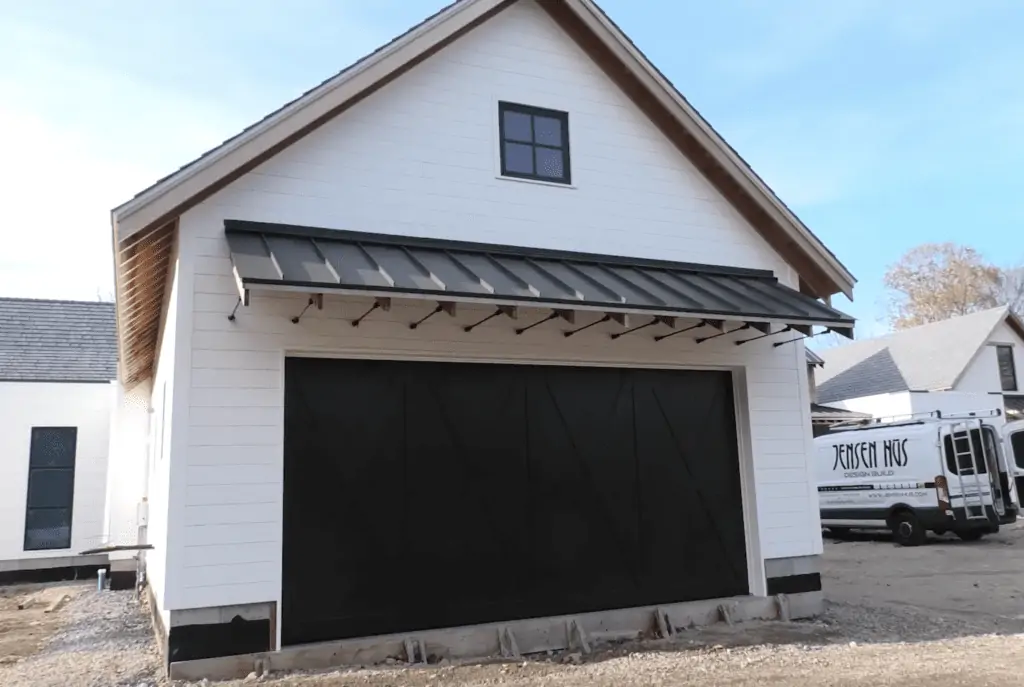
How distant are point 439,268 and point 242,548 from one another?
3286 millimetres

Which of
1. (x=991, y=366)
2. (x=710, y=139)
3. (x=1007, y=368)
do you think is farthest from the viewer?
(x=1007, y=368)

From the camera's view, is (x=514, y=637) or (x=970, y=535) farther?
(x=970, y=535)

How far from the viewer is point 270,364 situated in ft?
25.0

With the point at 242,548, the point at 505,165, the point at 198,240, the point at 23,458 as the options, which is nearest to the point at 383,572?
the point at 242,548

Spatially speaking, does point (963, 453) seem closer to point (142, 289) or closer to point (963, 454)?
point (963, 454)

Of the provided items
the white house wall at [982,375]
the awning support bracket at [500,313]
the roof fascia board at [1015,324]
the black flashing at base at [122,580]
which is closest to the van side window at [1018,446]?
the white house wall at [982,375]

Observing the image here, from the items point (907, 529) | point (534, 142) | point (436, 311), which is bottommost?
point (907, 529)

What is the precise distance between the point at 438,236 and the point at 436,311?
3.52 ft

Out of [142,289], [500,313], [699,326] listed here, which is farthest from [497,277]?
[142,289]

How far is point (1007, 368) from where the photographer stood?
1303 inches

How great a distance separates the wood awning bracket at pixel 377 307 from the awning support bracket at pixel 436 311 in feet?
1.43

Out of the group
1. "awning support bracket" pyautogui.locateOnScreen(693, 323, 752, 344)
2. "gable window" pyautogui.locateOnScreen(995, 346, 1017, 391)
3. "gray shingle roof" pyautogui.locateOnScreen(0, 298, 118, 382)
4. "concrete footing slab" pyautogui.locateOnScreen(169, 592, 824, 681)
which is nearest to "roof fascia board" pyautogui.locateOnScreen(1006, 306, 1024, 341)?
"gable window" pyautogui.locateOnScreen(995, 346, 1017, 391)

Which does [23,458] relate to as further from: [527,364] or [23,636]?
[527,364]

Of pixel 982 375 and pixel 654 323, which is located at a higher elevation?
pixel 982 375
